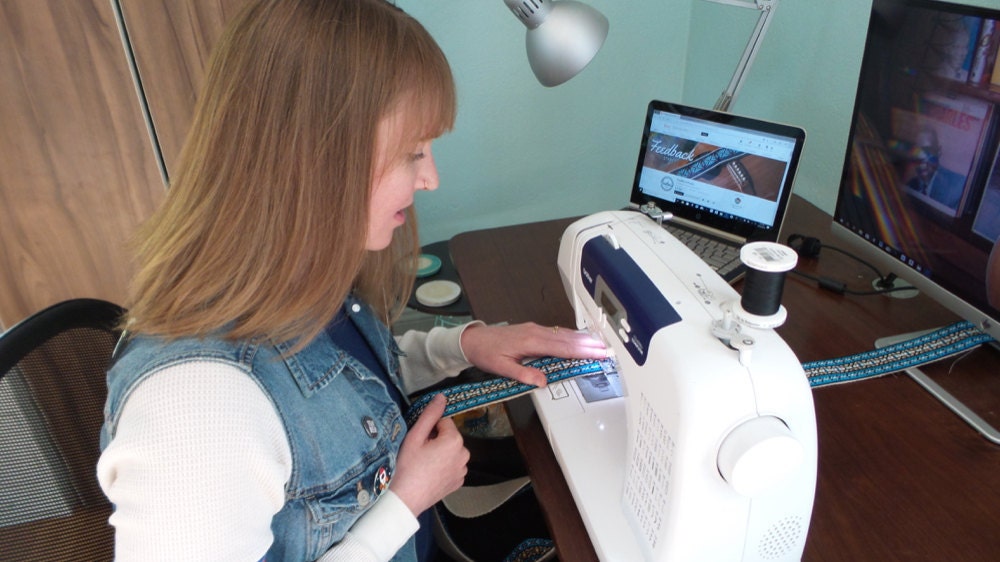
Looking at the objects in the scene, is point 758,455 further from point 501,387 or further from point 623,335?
point 501,387

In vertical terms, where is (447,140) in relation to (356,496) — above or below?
above

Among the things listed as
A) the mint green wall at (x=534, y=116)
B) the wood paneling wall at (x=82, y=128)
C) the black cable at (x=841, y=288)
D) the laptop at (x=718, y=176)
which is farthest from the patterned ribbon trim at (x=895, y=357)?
the wood paneling wall at (x=82, y=128)

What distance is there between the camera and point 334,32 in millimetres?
584

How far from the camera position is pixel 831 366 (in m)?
0.87

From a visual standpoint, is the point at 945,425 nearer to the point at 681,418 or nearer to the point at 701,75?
the point at 681,418

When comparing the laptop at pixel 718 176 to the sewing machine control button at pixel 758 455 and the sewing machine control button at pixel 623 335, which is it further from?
the sewing machine control button at pixel 758 455

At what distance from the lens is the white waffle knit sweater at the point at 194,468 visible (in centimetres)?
51

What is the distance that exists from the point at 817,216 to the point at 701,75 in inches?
25.7

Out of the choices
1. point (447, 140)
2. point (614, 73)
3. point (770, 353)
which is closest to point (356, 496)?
point (770, 353)

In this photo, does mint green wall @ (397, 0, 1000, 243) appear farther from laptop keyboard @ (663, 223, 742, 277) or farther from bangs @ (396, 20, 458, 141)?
bangs @ (396, 20, 458, 141)

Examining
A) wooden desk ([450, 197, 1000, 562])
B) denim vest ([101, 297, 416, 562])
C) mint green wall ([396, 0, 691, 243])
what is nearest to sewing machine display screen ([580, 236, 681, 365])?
wooden desk ([450, 197, 1000, 562])

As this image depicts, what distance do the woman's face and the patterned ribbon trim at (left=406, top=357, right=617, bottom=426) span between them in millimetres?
272

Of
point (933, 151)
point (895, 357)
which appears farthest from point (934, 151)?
point (895, 357)

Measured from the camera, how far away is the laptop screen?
3.55ft
